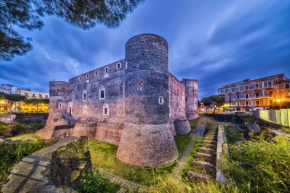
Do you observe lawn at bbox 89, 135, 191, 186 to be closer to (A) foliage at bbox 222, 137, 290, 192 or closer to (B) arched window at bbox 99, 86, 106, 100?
(A) foliage at bbox 222, 137, 290, 192

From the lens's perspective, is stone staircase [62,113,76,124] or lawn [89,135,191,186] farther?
stone staircase [62,113,76,124]

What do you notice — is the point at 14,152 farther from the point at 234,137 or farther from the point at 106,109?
the point at 234,137

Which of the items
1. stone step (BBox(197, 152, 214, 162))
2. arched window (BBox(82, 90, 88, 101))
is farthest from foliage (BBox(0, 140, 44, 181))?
arched window (BBox(82, 90, 88, 101))

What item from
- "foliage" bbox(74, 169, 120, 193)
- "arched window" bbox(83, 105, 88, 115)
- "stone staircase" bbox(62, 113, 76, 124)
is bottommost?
"foliage" bbox(74, 169, 120, 193)

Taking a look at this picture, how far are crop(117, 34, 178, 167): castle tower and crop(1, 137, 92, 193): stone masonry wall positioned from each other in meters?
3.54

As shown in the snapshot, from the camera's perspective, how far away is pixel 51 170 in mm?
3770

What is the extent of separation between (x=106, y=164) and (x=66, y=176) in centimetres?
461

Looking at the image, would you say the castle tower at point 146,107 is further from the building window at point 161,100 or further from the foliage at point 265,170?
the foliage at point 265,170

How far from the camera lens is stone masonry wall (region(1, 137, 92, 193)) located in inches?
116

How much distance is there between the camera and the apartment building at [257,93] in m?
28.4

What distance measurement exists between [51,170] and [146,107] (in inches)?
248

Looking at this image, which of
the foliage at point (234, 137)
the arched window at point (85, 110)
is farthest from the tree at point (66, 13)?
the foliage at point (234, 137)

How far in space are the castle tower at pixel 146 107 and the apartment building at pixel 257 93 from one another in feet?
109

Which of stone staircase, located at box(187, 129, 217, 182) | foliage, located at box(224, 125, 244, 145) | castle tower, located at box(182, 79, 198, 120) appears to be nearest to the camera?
stone staircase, located at box(187, 129, 217, 182)
